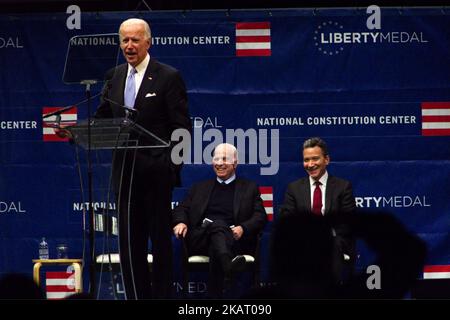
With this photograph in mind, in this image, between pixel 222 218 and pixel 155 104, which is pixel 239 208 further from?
pixel 155 104

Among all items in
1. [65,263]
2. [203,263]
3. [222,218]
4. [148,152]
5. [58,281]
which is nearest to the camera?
[148,152]

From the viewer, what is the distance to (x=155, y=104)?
6.75 m

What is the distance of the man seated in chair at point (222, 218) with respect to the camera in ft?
25.6

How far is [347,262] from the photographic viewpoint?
7.88 meters

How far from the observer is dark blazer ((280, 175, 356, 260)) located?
8031mm

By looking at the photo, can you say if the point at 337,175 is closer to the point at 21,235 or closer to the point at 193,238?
the point at 193,238

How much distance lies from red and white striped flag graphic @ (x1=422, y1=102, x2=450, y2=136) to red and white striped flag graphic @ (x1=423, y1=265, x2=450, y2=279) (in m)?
1.14

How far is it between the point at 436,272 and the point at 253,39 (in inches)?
99.1

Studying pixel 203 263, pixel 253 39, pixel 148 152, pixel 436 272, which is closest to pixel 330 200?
pixel 203 263

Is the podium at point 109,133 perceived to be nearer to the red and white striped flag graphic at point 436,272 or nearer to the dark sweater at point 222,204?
the dark sweater at point 222,204

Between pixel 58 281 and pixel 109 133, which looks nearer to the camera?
pixel 109 133

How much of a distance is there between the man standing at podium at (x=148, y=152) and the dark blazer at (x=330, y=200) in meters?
1.58

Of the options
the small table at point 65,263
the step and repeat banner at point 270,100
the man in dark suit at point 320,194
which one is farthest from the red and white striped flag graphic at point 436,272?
the small table at point 65,263

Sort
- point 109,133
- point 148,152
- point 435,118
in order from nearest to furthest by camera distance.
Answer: point 109,133 < point 148,152 < point 435,118
